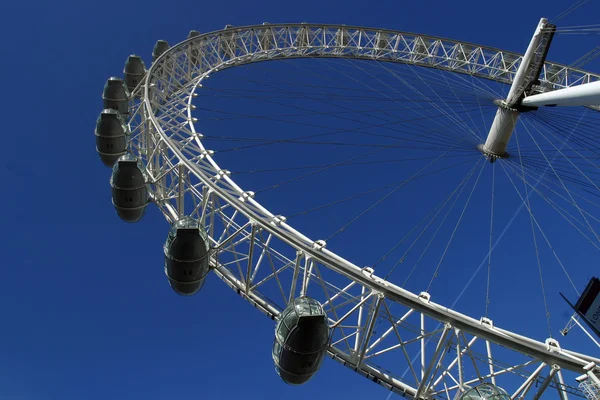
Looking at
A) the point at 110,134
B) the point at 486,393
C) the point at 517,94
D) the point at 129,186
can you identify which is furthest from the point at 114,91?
the point at 486,393

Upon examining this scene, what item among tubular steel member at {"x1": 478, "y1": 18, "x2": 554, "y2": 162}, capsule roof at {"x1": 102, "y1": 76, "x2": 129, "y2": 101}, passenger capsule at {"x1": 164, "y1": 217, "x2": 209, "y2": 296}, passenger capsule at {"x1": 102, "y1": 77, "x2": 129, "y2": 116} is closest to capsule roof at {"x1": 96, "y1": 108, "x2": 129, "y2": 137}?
passenger capsule at {"x1": 102, "y1": 77, "x2": 129, "y2": 116}

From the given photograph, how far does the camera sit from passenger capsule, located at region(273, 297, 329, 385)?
1145 centimetres

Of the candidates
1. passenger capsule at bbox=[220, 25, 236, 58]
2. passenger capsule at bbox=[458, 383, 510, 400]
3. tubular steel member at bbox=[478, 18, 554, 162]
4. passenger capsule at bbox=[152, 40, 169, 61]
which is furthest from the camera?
passenger capsule at bbox=[152, 40, 169, 61]

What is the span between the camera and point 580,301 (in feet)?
47.3

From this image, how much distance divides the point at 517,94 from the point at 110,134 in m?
17.8

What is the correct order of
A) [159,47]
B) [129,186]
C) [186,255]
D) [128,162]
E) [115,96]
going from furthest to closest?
1. [159,47]
2. [115,96]
3. [129,186]
4. [128,162]
5. [186,255]

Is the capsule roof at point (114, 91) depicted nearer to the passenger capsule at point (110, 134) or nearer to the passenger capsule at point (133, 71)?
the passenger capsule at point (110, 134)

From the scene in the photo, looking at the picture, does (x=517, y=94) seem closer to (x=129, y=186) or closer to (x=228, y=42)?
(x=129, y=186)

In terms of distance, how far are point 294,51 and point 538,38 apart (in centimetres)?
1639

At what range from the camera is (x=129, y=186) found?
16531 millimetres

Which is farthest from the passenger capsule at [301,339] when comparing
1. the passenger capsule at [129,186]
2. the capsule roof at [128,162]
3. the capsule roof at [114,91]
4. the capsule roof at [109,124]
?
the capsule roof at [114,91]

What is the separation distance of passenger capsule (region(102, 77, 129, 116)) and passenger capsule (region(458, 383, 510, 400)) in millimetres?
20109

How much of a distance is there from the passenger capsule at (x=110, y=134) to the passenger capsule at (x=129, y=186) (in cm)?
363

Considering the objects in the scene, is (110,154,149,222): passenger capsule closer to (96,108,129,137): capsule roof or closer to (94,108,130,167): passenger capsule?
(94,108,130,167): passenger capsule
